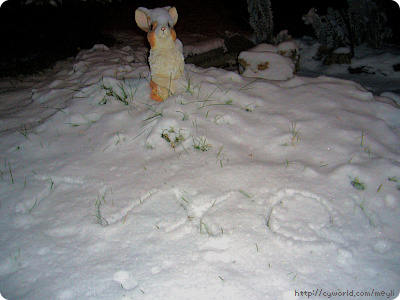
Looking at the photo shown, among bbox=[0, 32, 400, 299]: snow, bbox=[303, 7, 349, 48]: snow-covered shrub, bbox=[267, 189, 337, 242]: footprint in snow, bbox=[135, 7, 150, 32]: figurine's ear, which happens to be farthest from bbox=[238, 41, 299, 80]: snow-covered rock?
bbox=[267, 189, 337, 242]: footprint in snow

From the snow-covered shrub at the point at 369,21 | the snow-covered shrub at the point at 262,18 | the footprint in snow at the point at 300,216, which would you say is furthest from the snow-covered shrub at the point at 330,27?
the footprint in snow at the point at 300,216

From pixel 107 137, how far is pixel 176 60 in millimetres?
914

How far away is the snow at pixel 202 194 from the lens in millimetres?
1236

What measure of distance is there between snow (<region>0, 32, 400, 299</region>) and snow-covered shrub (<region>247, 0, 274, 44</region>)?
2635 millimetres

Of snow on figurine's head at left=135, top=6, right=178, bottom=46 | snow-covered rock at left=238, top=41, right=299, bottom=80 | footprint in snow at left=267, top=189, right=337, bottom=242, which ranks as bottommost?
footprint in snow at left=267, top=189, right=337, bottom=242

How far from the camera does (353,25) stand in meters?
4.61

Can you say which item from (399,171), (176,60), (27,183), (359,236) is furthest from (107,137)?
(399,171)

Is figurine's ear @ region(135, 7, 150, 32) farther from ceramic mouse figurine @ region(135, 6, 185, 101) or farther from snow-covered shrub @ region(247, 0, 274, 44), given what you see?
snow-covered shrub @ region(247, 0, 274, 44)

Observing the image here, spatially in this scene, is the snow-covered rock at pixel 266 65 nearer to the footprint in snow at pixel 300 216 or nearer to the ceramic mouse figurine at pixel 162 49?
the ceramic mouse figurine at pixel 162 49

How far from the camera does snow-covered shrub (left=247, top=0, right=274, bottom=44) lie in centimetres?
472

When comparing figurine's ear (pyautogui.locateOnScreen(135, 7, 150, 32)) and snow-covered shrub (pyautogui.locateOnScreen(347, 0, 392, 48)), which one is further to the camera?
snow-covered shrub (pyautogui.locateOnScreen(347, 0, 392, 48))

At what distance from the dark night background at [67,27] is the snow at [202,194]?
237 centimetres

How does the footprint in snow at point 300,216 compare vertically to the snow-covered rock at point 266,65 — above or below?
below

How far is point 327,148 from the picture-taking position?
1.96 meters
